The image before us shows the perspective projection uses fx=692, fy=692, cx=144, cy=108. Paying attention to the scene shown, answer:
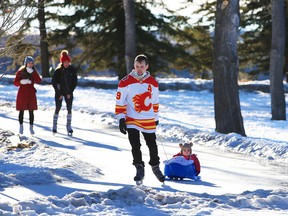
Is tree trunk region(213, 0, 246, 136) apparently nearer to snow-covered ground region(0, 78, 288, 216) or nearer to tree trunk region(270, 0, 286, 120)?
snow-covered ground region(0, 78, 288, 216)

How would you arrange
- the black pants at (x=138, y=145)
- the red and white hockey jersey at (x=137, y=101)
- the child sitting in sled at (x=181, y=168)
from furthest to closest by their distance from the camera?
the child sitting in sled at (x=181, y=168)
the black pants at (x=138, y=145)
the red and white hockey jersey at (x=137, y=101)

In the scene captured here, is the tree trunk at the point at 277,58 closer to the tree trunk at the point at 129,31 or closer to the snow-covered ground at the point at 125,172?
the snow-covered ground at the point at 125,172

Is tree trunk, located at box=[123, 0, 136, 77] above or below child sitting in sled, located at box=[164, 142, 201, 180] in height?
above

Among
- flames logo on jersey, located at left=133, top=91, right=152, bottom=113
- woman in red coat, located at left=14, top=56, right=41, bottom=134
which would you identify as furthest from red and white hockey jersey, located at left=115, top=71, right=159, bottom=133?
woman in red coat, located at left=14, top=56, right=41, bottom=134

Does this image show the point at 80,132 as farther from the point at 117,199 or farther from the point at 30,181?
the point at 117,199

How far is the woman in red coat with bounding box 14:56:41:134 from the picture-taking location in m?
15.1

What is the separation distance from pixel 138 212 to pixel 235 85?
28.8 ft

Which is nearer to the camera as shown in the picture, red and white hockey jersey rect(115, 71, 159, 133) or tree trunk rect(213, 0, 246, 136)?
red and white hockey jersey rect(115, 71, 159, 133)

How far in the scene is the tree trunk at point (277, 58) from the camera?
2052 centimetres

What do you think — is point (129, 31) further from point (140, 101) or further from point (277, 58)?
point (140, 101)

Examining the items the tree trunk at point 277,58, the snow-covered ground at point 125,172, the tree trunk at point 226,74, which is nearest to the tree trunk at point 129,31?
the snow-covered ground at point 125,172

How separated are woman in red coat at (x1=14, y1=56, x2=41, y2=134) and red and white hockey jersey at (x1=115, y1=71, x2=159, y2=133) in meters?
6.23

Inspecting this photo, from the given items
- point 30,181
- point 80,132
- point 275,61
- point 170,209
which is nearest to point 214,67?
point 80,132

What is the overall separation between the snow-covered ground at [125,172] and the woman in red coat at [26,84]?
23.8 inches
